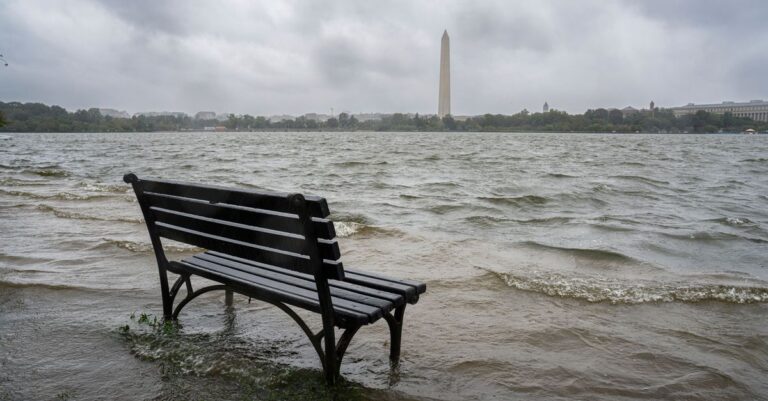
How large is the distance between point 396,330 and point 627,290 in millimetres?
3643

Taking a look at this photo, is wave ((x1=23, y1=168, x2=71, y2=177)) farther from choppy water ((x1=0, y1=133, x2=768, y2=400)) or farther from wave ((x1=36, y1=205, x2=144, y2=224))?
wave ((x1=36, y1=205, x2=144, y2=224))

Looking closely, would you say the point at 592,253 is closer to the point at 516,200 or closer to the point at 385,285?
the point at 385,285

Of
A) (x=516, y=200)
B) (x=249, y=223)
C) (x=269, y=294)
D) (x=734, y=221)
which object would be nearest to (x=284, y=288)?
(x=269, y=294)

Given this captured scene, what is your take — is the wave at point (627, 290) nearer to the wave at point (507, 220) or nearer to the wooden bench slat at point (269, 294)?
the wooden bench slat at point (269, 294)

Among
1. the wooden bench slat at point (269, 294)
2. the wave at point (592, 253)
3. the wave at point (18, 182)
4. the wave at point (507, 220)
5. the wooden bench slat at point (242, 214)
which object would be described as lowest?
the wave at point (507, 220)

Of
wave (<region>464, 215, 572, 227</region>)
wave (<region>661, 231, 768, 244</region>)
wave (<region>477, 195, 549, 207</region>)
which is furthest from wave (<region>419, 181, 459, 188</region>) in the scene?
wave (<region>661, 231, 768, 244</region>)

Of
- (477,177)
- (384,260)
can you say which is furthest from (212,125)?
(384,260)

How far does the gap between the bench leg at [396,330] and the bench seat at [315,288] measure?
0.15m

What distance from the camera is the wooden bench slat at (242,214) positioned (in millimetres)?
3004

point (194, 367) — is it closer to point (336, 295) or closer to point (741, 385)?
point (336, 295)

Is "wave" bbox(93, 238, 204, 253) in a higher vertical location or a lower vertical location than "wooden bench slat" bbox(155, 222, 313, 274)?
lower

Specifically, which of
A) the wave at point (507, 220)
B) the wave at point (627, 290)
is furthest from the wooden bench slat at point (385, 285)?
the wave at point (507, 220)

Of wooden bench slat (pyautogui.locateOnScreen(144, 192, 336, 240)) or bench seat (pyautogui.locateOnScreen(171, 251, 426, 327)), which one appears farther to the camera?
bench seat (pyautogui.locateOnScreen(171, 251, 426, 327))

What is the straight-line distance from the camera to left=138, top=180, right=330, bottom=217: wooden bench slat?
2934 mm
